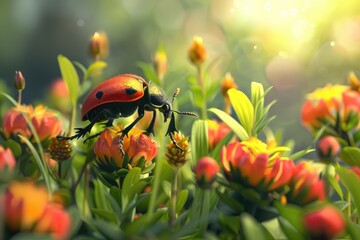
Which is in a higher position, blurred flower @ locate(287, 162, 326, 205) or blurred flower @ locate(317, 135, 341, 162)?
blurred flower @ locate(317, 135, 341, 162)

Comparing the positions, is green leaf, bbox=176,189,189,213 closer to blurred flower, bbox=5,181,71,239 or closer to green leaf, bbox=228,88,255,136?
green leaf, bbox=228,88,255,136

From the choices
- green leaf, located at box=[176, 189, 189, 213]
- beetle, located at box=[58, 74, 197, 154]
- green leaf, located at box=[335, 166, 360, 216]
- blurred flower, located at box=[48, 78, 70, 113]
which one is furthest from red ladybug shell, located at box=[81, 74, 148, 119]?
blurred flower, located at box=[48, 78, 70, 113]

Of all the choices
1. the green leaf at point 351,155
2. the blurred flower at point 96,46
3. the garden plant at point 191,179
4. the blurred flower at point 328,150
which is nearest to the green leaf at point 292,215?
the garden plant at point 191,179

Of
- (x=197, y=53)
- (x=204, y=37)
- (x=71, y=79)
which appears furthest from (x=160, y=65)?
(x=204, y=37)

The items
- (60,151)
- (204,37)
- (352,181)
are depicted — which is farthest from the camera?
(204,37)

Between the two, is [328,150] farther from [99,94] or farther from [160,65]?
[160,65]

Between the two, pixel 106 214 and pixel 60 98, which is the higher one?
pixel 106 214

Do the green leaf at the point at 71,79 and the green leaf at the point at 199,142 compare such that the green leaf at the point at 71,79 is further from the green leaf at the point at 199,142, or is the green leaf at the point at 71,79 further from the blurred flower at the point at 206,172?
the blurred flower at the point at 206,172
